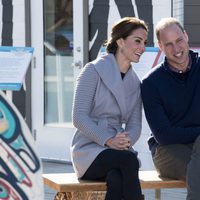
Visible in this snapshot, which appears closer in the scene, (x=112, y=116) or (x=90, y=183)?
(x=90, y=183)

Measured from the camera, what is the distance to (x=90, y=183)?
185 inches

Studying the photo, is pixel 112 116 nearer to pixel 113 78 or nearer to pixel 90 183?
pixel 113 78

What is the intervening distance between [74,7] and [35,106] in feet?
4.00

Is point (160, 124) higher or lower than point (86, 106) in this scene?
lower

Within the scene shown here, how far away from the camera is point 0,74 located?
796 centimetres

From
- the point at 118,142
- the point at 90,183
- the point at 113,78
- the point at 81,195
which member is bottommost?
the point at 81,195

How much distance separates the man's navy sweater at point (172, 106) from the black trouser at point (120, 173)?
34 cm

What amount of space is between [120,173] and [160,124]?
45cm

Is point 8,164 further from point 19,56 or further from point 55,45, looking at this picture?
point 55,45

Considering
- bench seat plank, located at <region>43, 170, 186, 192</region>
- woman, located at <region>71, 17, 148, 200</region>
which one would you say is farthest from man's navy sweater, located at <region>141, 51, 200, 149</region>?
bench seat plank, located at <region>43, 170, 186, 192</region>

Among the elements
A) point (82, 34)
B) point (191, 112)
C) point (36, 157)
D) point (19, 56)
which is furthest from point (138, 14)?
point (36, 157)

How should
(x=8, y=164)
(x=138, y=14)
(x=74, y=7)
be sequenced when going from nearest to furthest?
(x=8, y=164)
(x=138, y=14)
(x=74, y=7)

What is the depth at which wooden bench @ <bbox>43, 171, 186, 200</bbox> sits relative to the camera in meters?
4.68

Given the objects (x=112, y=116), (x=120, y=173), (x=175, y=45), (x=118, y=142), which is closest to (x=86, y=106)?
(x=112, y=116)
